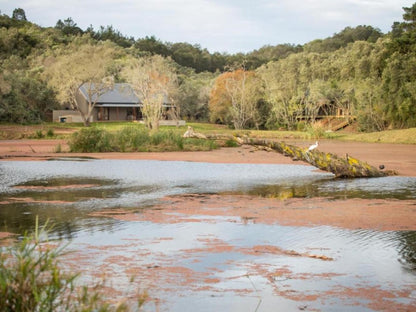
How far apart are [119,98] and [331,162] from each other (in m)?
55.5

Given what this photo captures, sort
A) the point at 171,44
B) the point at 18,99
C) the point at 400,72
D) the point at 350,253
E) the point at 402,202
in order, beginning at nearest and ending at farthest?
the point at 350,253, the point at 402,202, the point at 400,72, the point at 18,99, the point at 171,44

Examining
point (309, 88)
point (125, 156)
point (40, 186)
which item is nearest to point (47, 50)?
point (309, 88)

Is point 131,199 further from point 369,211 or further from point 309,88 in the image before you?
point 309,88

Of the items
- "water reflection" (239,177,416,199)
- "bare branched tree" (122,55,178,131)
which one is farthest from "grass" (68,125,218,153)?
"water reflection" (239,177,416,199)

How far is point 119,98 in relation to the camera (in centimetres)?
7650

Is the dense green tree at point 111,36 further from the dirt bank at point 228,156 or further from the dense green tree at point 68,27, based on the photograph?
the dirt bank at point 228,156

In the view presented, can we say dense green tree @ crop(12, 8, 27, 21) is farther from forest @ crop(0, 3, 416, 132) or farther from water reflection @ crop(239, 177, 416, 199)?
water reflection @ crop(239, 177, 416, 199)

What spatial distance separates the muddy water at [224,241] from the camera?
8.63m

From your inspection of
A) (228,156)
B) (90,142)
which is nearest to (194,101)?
(90,142)

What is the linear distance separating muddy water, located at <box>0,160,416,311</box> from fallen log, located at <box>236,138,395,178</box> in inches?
35.9

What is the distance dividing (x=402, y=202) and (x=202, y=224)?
6.20 m

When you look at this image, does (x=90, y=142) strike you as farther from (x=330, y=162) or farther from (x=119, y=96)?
(x=119, y=96)

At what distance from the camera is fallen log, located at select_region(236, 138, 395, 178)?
76.3ft

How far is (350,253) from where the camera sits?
36.1 ft
